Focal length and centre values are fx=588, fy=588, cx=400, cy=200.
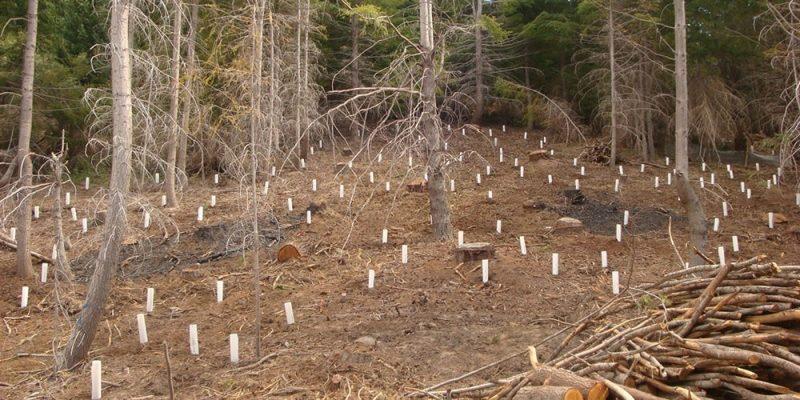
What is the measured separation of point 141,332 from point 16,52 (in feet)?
34.9

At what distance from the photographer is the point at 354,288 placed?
29.8 ft

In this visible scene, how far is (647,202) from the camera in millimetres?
14891

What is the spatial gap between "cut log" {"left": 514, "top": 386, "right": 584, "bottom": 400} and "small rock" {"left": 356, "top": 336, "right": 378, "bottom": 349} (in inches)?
110

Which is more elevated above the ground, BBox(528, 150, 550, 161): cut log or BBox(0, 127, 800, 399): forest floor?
BBox(528, 150, 550, 161): cut log

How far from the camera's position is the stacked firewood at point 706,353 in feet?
12.1

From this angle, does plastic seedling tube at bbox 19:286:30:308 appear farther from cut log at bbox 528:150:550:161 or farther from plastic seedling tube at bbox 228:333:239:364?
cut log at bbox 528:150:550:161

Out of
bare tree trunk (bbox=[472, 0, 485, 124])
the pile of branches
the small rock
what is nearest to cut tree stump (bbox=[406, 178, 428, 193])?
the small rock

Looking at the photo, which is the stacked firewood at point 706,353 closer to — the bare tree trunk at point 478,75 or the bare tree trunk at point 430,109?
the bare tree trunk at point 430,109

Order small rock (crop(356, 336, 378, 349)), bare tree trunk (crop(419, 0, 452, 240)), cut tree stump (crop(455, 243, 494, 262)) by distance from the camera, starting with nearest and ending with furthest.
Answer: small rock (crop(356, 336, 378, 349))
cut tree stump (crop(455, 243, 494, 262))
bare tree trunk (crop(419, 0, 452, 240))

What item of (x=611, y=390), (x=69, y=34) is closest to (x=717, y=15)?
(x=611, y=390)

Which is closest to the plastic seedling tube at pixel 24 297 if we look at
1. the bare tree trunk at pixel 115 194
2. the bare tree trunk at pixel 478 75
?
the bare tree trunk at pixel 115 194

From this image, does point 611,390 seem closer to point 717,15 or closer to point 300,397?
point 300,397

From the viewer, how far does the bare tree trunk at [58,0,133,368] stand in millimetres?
6871

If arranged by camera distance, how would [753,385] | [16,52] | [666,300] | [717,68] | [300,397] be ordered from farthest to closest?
[717,68] → [16,52] → [300,397] → [666,300] → [753,385]
